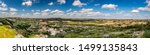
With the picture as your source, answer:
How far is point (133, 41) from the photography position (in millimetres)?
5266

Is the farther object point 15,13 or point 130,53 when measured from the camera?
point 15,13

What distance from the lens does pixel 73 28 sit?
17.8 ft

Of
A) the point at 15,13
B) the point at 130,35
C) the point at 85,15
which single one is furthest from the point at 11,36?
the point at 130,35

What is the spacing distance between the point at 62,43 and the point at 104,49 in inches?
17.6

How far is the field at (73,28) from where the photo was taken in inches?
213

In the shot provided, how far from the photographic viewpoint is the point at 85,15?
5.42m

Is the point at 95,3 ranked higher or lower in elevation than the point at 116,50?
higher

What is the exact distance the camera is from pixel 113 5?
5.39m

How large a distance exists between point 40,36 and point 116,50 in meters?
0.87

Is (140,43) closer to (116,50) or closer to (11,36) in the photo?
(116,50)

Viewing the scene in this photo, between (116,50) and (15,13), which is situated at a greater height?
(15,13)

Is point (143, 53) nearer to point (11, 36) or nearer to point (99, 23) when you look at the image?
point (99, 23)

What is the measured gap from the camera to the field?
5.41 metres

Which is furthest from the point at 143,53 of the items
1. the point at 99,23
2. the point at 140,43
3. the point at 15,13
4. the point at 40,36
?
the point at 15,13
